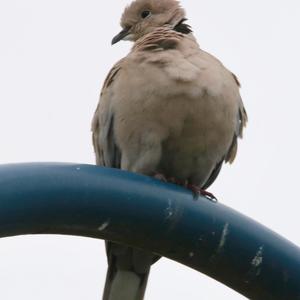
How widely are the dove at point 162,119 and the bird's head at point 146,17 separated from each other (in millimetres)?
633

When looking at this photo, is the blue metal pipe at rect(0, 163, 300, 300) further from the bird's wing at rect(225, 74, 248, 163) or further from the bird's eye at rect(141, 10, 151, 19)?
the bird's eye at rect(141, 10, 151, 19)

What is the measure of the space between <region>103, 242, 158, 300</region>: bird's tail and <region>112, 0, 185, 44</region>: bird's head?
5.20 ft

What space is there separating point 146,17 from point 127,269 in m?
1.86

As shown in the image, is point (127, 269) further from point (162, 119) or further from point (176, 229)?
point (176, 229)

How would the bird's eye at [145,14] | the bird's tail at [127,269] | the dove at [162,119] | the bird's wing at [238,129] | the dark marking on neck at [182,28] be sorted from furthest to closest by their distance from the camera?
1. the bird's eye at [145,14]
2. the dark marking on neck at [182,28]
3. the bird's wing at [238,129]
4. the dove at [162,119]
5. the bird's tail at [127,269]

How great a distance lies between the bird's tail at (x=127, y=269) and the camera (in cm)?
433

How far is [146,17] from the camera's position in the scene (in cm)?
575

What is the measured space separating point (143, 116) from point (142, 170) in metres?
0.34

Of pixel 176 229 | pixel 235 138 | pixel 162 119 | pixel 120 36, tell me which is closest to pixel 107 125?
pixel 162 119

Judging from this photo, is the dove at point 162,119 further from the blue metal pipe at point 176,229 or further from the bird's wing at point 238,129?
the blue metal pipe at point 176,229

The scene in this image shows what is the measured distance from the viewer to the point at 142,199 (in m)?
2.96

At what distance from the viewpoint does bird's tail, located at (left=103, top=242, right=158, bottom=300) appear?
4332 mm

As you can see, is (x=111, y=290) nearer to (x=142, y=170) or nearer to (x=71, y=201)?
Answer: (x=142, y=170)

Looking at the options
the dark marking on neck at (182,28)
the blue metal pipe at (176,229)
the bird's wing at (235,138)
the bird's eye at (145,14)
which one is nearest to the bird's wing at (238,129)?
the bird's wing at (235,138)
